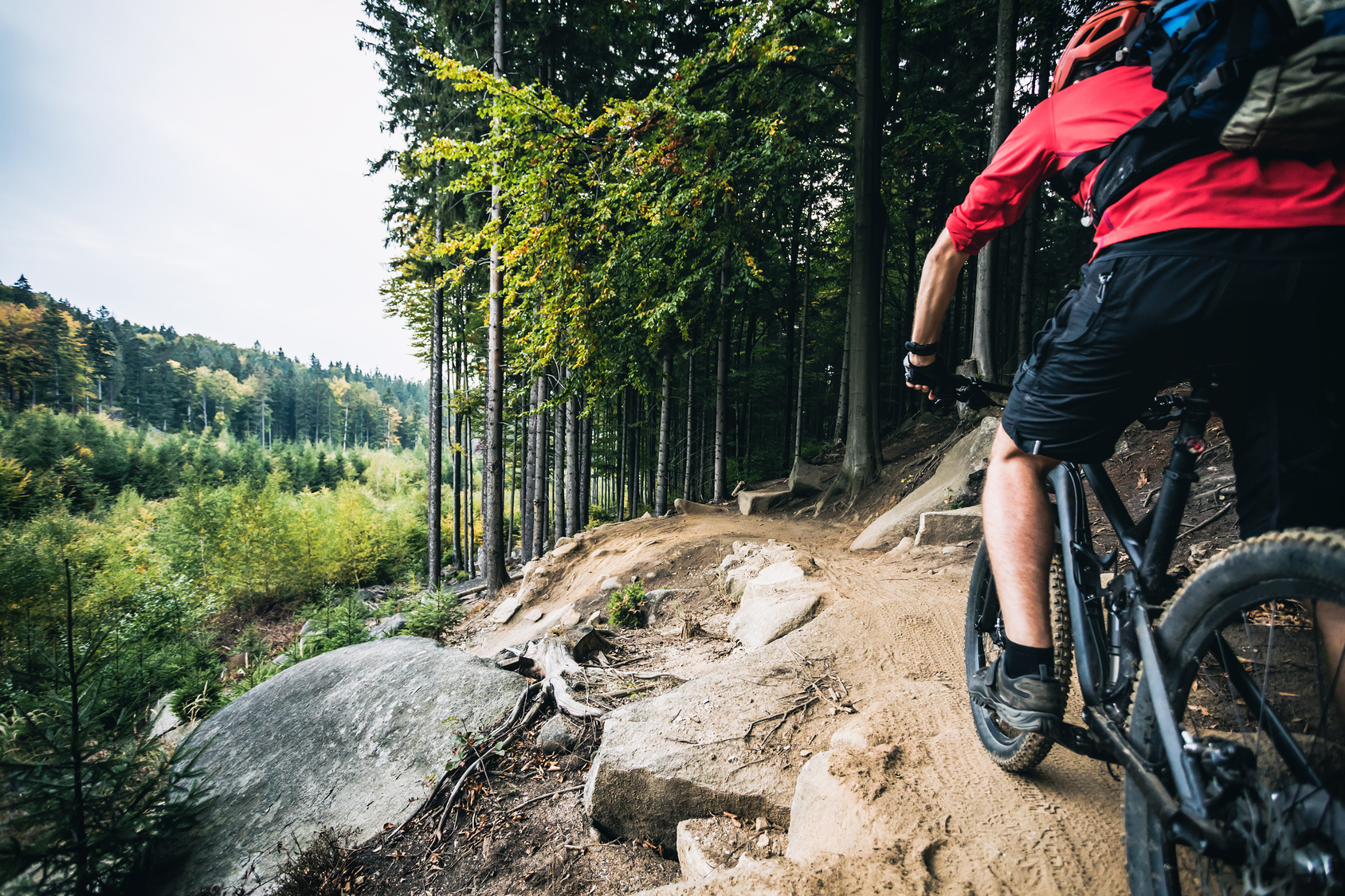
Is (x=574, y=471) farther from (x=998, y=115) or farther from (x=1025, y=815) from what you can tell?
(x=1025, y=815)

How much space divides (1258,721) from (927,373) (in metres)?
1.22

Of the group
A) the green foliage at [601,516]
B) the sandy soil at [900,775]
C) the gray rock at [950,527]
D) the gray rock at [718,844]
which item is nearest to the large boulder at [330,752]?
the sandy soil at [900,775]

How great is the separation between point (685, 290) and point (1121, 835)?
8433 millimetres

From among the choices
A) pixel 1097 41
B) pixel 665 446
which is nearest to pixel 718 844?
pixel 1097 41

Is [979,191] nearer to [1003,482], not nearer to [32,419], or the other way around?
[1003,482]

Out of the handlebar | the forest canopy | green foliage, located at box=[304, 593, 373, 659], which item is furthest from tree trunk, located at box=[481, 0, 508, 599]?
the handlebar

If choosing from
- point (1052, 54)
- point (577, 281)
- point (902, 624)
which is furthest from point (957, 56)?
point (902, 624)

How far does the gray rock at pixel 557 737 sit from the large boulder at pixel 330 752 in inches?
20.5

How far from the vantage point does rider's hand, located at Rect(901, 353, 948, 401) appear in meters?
1.92

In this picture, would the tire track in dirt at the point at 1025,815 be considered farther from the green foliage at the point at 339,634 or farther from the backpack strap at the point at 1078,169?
the green foliage at the point at 339,634

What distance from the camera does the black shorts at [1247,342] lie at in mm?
1033

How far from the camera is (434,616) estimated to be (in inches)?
354

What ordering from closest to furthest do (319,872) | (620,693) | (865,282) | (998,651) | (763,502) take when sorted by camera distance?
(998,651) → (319,872) → (620,693) → (865,282) → (763,502)

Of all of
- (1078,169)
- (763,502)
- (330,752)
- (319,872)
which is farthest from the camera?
(763,502)
